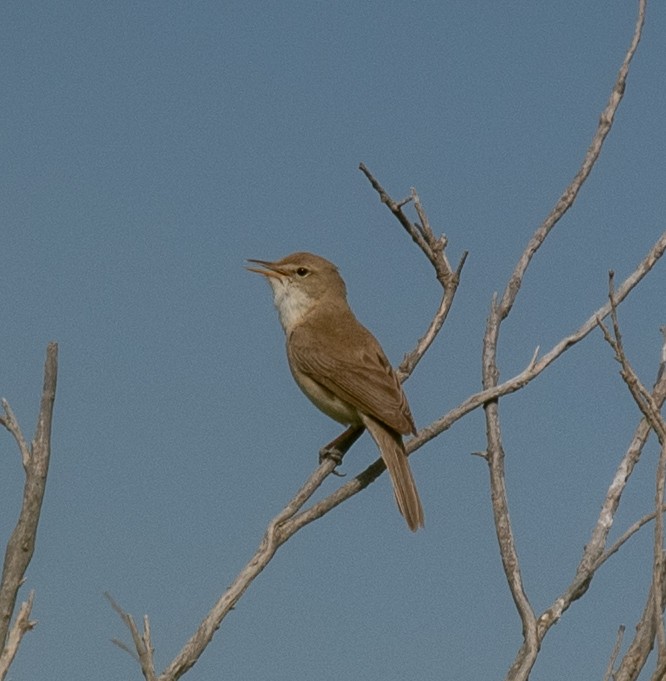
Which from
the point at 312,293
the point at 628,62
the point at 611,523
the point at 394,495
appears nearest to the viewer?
the point at 611,523

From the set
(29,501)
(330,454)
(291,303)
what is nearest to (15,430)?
(29,501)

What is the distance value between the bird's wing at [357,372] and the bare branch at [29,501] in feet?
8.20

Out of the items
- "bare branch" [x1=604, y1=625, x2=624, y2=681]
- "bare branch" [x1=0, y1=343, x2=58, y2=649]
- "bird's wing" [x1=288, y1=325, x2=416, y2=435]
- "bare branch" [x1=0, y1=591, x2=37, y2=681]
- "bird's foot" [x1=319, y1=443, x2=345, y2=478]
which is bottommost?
"bare branch" [x1=604, y1=625, x2=624, y2=681]

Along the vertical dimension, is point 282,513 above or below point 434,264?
below

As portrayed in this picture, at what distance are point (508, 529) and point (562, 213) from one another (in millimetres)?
1557

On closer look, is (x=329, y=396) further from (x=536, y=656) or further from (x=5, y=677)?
(x=5, y=677)

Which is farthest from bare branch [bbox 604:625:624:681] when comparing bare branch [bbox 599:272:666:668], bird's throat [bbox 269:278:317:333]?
bird's throat [bbox 269:278:317:333]

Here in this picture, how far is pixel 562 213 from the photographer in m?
5.21

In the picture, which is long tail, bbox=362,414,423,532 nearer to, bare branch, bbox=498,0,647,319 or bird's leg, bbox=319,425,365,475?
bird's leg, bbox=319,425,365,475

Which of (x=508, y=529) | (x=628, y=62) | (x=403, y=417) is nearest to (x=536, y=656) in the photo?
(x=508, y=529)

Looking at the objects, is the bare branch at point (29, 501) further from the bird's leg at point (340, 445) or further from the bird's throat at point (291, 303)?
the bird's throat at point (291, 303)

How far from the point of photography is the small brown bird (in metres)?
6.21

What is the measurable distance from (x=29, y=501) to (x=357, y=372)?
3.16 metres

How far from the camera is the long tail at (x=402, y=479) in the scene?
604 centimetres
